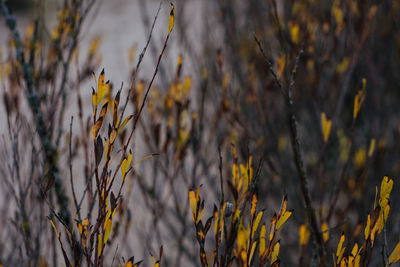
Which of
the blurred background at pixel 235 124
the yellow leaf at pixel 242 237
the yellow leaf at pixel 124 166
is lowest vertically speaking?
the yellow leaf at pixel 242 237

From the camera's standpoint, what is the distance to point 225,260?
1131 mm

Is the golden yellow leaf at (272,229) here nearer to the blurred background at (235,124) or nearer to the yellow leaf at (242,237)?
the yellow leaf at (242,237)

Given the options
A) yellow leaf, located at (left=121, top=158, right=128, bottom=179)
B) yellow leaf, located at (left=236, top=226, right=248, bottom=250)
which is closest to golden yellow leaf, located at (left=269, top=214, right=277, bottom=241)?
yellow leaf, located at (left=236, top=226, right=248, bottom=250)

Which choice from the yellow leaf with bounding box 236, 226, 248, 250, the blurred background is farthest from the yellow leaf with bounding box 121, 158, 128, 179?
the blurred background

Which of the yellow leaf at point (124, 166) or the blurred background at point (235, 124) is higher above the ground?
the blurred background at point (235, 124)

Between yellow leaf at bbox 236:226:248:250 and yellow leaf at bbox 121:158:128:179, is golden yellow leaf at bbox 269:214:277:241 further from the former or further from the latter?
yellow leaf at bbox 121:158:128:179

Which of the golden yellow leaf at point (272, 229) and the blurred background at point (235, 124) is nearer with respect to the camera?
the golden yellow leaf at point (272, 229)

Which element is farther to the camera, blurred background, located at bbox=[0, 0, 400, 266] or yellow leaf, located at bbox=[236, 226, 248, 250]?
blurred background, located at bbox=[0, 0, 400, 266]

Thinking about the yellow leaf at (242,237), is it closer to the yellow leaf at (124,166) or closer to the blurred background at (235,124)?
the yellow leaf at (124,166)

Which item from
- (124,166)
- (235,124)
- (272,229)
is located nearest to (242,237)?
(272,229)

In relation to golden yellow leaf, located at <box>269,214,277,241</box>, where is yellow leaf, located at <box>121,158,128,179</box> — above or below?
above

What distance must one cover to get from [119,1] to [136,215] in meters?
7.00

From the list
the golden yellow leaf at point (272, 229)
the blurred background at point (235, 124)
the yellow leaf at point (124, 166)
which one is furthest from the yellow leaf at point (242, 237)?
the blurred background at point (235, 124)

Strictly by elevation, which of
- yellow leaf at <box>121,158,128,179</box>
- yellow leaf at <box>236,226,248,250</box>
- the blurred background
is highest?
the blurred background
